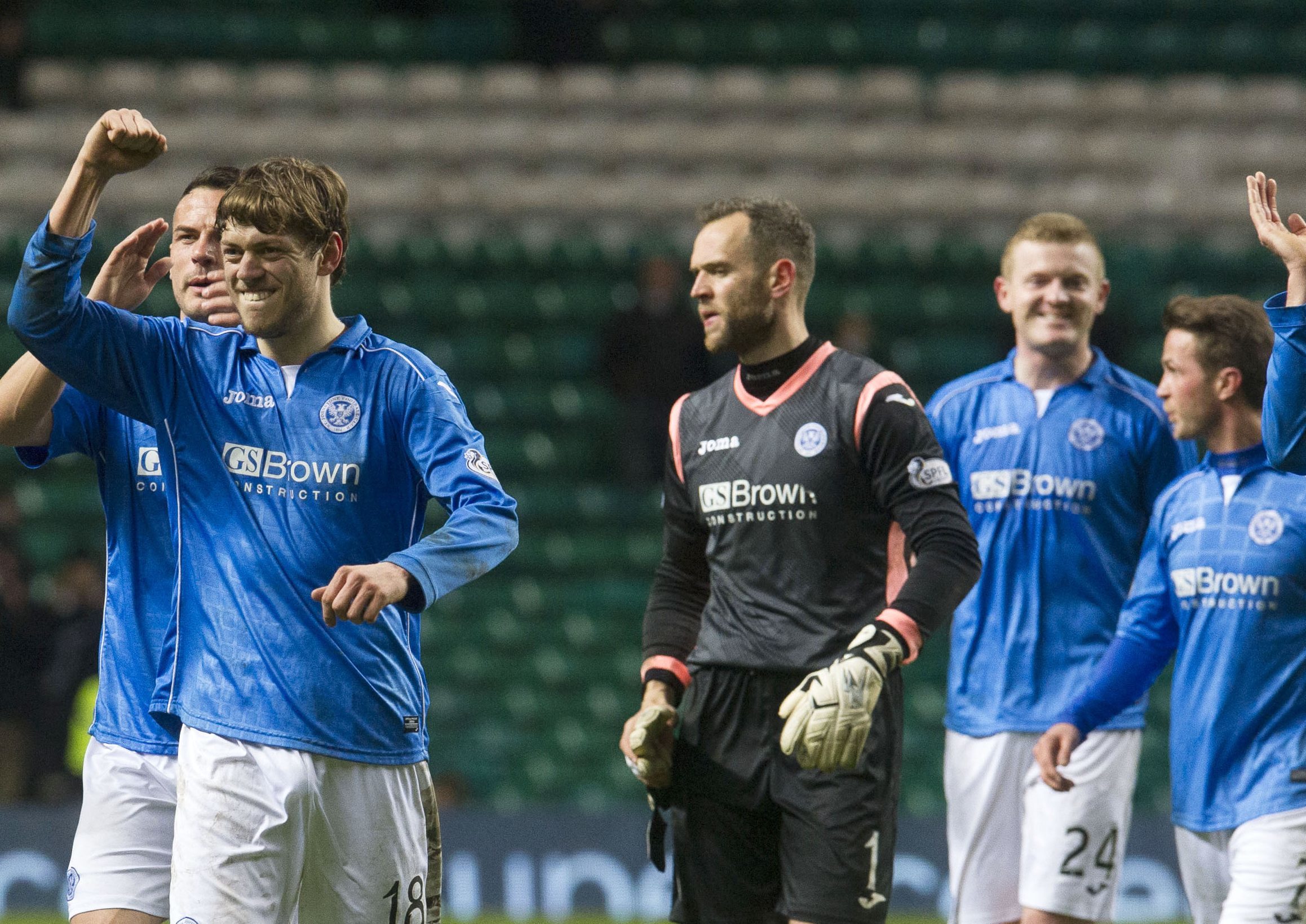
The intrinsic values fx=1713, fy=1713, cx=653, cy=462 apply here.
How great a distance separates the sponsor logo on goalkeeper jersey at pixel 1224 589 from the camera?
492cm

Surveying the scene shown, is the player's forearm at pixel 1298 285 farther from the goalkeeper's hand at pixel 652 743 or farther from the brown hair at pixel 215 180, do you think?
the brown hair at pixel 215 180

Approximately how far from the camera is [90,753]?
4.41 m

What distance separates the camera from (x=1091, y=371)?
6109 mm

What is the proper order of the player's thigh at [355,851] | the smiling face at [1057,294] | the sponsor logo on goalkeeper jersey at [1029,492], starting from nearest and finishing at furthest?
the player's thigh at [355,851]
the sponsor logo on goalkeeper jersey at [1029,492]
the smiling face at [1057,294]

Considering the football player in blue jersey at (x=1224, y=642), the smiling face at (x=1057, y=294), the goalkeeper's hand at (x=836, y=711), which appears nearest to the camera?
the goalkeeper's hand at (x=836, y=711)

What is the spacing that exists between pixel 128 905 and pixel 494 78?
10961 mm

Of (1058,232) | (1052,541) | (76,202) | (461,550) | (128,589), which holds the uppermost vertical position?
(1058,232)

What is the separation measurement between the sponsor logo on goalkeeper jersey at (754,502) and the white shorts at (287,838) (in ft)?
4.21

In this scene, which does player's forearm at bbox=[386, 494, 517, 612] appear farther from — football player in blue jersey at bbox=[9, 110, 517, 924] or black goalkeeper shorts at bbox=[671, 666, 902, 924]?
black goalkeeper shorts at bbox=[671, 666, 902, 924]

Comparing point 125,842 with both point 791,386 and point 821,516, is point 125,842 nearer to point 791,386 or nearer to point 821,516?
point 821,516

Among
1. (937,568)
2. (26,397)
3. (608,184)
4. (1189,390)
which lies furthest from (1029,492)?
(608,184)

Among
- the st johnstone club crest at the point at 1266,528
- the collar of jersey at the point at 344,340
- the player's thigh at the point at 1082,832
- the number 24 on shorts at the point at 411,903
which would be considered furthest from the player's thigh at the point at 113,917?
the st johnstone club crest at the point at 1266,528

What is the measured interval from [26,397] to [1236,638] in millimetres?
3383

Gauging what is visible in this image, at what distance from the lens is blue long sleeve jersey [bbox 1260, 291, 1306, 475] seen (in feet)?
13.0
